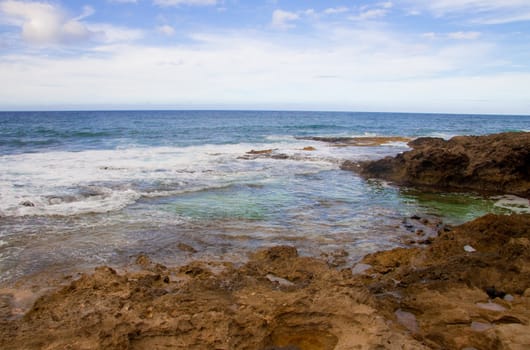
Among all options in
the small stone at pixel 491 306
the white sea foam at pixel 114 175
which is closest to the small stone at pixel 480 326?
the small stone at pixel 491 306

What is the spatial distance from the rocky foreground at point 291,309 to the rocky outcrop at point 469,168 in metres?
8.43

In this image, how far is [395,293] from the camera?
5.36 m

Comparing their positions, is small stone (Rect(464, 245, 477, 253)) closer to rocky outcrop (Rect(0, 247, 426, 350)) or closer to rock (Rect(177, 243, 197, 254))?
rocky outcrop (Rect(0, 247, 426, 350))

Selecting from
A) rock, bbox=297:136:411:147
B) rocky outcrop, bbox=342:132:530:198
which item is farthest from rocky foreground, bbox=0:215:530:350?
rock, bbox=297:136:411:147

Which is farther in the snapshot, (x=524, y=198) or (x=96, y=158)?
(x=96, y=158)

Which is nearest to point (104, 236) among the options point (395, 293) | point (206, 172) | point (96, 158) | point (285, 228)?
point (285, 228)

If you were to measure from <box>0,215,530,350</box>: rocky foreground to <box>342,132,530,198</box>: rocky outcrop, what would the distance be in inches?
332

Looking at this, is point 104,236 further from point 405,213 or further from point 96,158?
point 96,158

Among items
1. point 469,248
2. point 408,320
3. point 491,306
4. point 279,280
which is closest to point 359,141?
point 469,248

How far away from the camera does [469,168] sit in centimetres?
1473

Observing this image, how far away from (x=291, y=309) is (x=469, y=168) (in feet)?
41.2

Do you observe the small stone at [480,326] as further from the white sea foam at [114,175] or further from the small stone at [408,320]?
the white sea foam at [114,175]

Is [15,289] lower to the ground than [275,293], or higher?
lower

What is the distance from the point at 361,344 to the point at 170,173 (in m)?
13.8
